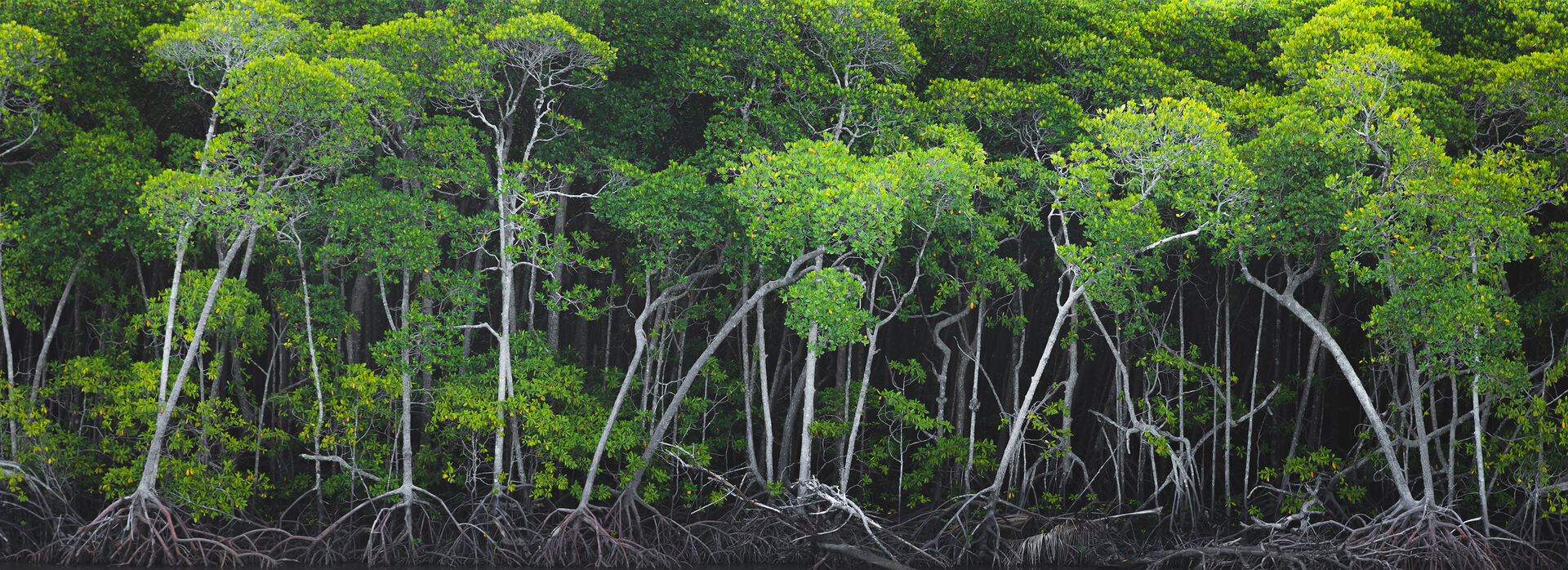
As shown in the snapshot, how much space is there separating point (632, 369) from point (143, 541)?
19.6 ft

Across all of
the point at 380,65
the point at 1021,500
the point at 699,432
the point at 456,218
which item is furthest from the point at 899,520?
the point at 380,65

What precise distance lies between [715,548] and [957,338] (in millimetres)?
5782

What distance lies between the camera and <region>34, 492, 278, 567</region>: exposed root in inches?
511

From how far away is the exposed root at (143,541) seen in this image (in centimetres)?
1297

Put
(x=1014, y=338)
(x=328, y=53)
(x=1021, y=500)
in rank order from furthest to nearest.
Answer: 1. (x=1014, y=338)
2. (x=1021, y=500)
3. (x=328, y=53)

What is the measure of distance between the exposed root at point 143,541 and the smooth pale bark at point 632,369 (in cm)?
377

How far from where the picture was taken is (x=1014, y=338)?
1773 cm

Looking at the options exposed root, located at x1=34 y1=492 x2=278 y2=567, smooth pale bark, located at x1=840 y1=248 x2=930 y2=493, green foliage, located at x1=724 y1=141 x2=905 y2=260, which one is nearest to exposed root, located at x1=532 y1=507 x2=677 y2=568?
smooth pale bark, located at x1=840 y1=248 x2=930 y2=493

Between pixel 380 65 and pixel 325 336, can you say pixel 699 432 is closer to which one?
pixel 325 336

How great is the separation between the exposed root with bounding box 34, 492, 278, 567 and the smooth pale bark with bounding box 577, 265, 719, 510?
12.4 feet

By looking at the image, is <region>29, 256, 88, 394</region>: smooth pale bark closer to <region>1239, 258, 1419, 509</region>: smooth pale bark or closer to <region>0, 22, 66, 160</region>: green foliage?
<region>0, 22, 66, 160</region>: green foliage

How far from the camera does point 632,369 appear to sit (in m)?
14.9

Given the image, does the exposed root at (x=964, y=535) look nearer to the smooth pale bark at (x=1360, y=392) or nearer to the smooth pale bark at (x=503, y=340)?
the smooth pale bark at (x=1360, y=392)

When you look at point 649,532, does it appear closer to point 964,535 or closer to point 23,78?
point 964,535
